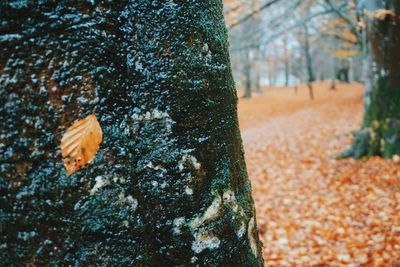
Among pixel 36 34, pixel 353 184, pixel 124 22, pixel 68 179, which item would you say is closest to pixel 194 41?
pixel 124 22

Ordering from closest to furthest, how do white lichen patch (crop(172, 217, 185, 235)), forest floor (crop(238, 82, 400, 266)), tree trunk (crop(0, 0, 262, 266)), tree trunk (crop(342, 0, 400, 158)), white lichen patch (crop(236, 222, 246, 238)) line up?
1. tree trunk (crop(0, 0, 262, 266))
2. white lichen patch (crop(172, 217, 185, 235))
3. white lichen patch (crop(236, 222, 246, 238))
4. forest floor (crop(238, 82, 400, 266))
5. tree trunk (crop(342, 0, 400, 158))

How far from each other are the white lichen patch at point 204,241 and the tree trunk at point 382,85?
6.30 metres

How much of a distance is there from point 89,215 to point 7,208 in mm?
185

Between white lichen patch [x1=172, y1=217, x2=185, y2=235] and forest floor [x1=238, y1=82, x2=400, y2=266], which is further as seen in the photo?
forest floor [x1=238, y1=82, x2=400, y2=266]

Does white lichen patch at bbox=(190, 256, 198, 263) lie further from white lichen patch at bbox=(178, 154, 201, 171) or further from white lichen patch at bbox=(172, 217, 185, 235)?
white lichen patch at bbox=(178, 154, 201, 171)

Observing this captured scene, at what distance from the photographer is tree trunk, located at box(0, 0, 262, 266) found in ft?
2.13

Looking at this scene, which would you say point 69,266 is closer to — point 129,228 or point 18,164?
point 129,228

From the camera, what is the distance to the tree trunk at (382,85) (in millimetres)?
5500

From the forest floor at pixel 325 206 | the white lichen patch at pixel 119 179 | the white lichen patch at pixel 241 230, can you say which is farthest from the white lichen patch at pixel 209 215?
the forest floor at pixel 325 206

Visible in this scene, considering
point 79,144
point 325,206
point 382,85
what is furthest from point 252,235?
point 382,85

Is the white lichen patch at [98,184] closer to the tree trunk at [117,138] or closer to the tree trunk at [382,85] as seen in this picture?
the tree trunk at [117,138]

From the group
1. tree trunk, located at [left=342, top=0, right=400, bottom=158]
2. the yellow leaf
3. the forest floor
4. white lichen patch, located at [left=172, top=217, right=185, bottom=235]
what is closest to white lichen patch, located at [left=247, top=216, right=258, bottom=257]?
white lichen patch, located at [left=172, top=217, right=185, bottom=235]

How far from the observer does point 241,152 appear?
0.98 metres

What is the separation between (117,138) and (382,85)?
6755 mm
